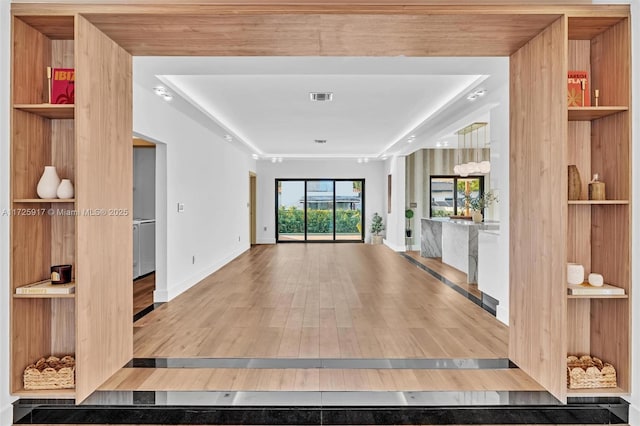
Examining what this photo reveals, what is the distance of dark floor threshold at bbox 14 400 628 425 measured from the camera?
2.45 meters

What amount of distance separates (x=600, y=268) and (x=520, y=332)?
678mm

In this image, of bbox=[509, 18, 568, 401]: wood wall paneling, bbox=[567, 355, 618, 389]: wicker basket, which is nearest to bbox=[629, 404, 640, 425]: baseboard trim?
bbox=[567, 355, 618, 389]: wicker basket

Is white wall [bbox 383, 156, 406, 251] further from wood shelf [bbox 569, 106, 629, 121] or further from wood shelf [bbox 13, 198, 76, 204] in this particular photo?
wood shelf [bbox 13, 198, 76, 204]

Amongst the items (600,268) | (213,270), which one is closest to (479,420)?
(600,268)

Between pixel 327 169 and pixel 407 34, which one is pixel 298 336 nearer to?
pixel 407 34

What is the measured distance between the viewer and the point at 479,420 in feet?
8.07

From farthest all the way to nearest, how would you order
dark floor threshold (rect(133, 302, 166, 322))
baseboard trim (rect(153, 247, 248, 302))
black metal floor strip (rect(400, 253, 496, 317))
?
baseboard trim (rect(153, 247, 248, 302))
black metal floor strip (rect(400, 253, 496, 317))
dark floor threshold (rect(133, 302, 166, 322))

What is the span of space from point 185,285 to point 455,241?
460cm

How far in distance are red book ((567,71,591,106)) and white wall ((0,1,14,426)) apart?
351cm

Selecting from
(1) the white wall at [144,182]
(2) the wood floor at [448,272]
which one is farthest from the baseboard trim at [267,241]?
(1) the white wall at [144,182]

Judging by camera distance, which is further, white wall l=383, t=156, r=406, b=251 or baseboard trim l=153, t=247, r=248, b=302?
white wall l=383, t=156, r=406, b=251

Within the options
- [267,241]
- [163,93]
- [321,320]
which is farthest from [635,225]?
[267,241]

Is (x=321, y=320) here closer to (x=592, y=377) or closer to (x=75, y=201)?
(x=592, y=377)

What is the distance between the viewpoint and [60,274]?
2.63m
